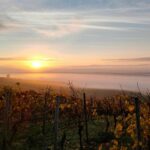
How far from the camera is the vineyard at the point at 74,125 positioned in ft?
45.3

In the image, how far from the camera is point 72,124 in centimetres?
2152

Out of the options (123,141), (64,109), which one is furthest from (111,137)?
(64,109)

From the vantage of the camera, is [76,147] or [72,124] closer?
[76,147]

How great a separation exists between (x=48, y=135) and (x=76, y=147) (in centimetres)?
318

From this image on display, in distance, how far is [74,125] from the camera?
69.4ft

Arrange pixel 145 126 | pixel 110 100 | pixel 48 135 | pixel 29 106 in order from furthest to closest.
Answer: pixel 110 100
pixel 29 106
pixel 48 135
pixel 145 126

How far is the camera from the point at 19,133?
19500mm

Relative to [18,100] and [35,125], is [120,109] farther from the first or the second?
[18,100]

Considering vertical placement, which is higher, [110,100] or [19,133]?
[110,100]

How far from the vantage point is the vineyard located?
13.8 metres

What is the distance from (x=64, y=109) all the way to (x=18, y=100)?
2780mm

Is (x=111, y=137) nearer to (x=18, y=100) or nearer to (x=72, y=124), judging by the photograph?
(x=72, y=124)

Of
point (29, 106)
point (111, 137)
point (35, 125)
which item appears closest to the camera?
point (111, 137)

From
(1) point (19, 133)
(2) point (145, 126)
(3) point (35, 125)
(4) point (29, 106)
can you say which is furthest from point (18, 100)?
(2) point (145, 126)
